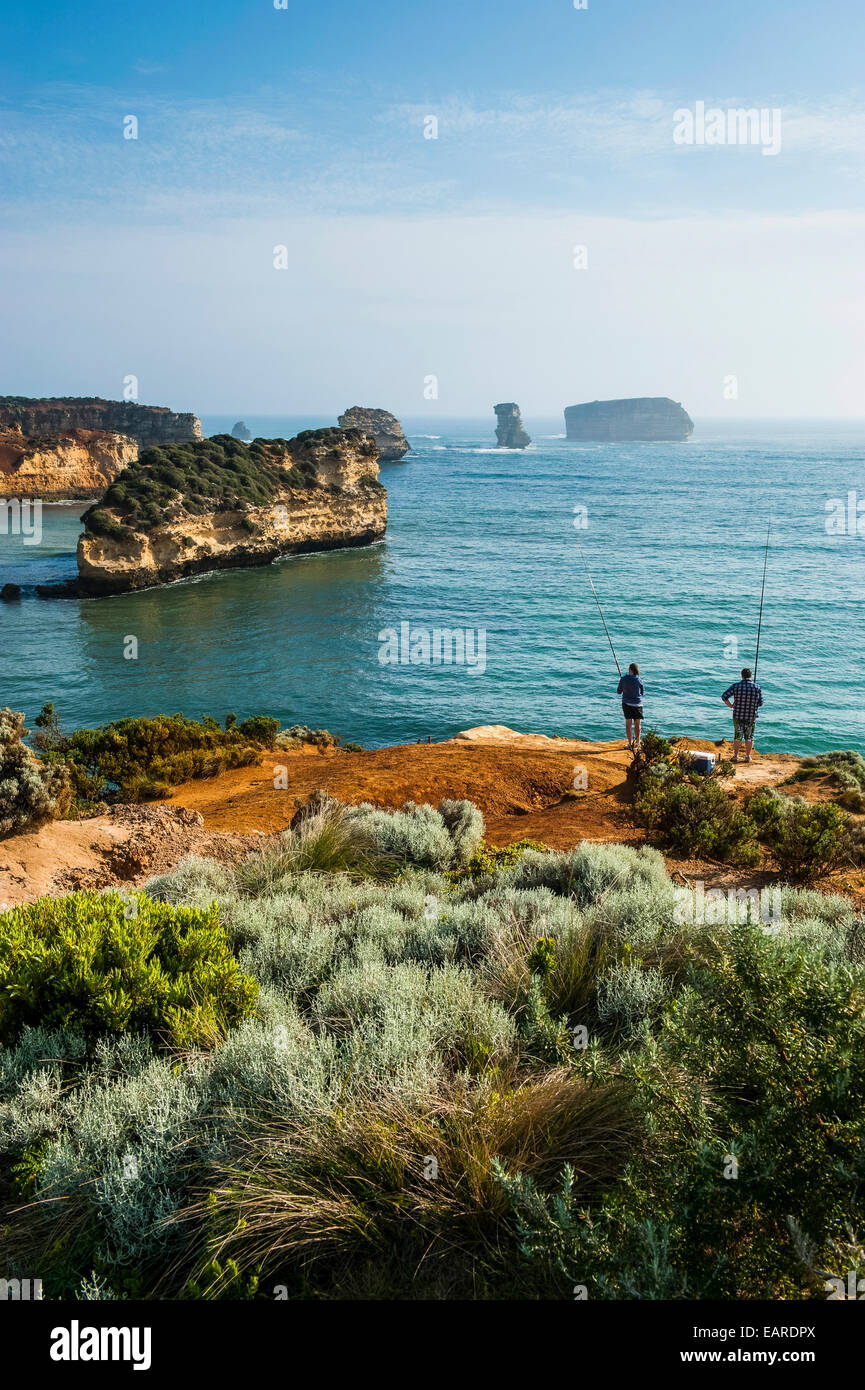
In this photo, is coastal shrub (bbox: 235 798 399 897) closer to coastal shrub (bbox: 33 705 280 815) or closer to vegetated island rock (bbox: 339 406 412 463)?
coastal shrub (bbox: 33 705 280 815)

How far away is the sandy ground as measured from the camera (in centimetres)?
845

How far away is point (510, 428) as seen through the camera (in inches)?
7662

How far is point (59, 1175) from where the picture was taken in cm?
331

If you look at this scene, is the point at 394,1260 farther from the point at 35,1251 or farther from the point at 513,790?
the point at 513,790

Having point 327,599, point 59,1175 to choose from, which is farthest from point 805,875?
point 327,599

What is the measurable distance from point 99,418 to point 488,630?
94468 millimetres

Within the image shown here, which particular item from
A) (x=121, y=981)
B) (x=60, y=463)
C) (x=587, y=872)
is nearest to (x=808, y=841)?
(x=587, y=872)

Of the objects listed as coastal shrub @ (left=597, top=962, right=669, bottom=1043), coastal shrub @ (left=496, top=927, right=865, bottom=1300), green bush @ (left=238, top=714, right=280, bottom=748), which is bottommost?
green bush @ (left=238, top=714, right=280, bottom=748)

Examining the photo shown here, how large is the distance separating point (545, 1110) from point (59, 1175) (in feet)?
6.75

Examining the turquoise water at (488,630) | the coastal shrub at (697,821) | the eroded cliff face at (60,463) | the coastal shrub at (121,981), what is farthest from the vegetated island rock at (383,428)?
the coastal shrub at (121,981)

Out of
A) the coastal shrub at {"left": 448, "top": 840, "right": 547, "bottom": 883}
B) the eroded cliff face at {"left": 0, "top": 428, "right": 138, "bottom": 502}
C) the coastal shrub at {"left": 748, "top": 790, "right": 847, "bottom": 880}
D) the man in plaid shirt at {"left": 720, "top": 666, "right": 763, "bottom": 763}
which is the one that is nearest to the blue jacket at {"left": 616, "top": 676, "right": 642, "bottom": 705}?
the man in plaid shirt at {"left": 720, "top": 666, "right": 763, "bottom": 763}

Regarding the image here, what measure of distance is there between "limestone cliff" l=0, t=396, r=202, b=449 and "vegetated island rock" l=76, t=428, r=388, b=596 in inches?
2314

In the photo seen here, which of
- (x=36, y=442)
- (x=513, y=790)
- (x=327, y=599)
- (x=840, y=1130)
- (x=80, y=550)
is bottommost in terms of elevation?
(x=513, y=790)

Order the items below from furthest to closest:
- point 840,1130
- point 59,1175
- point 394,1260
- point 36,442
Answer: point 36,442 < point 59,1175 < point 394,1260 < point 840,1130
